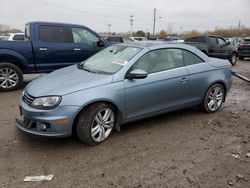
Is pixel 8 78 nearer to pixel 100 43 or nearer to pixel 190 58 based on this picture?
pixel 100 43

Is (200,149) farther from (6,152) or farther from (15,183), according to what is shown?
(6,152)

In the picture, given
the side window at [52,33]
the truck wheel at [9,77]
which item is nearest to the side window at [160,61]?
the side window at [52,33]

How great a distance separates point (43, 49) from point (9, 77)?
1.19 m

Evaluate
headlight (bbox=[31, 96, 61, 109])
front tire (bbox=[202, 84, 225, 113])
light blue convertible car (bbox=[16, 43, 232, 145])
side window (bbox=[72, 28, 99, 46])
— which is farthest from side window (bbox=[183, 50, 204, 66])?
side window (bbox=[72, 28, 99, 46])

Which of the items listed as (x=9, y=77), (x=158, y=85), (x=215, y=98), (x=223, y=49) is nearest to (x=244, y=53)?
(x=223, y=49)

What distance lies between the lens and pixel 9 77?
695 cm

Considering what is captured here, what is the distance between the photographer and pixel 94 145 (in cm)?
375

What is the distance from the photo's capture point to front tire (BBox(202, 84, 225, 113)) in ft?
16.8

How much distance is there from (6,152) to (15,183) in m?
0.81

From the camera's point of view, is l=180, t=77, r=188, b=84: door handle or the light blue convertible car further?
l=180, t=77, r=188, b=84: door handle

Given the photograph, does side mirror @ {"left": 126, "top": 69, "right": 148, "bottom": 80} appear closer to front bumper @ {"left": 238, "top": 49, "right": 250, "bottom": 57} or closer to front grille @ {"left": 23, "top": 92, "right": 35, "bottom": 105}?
front grille @ {"left": 23, "top": 92, "right": 35, "bottom": 105}

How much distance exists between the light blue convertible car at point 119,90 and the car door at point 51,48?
287 centimetres

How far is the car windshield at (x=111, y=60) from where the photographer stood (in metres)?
4.13

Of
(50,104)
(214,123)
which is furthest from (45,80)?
(214,123)
